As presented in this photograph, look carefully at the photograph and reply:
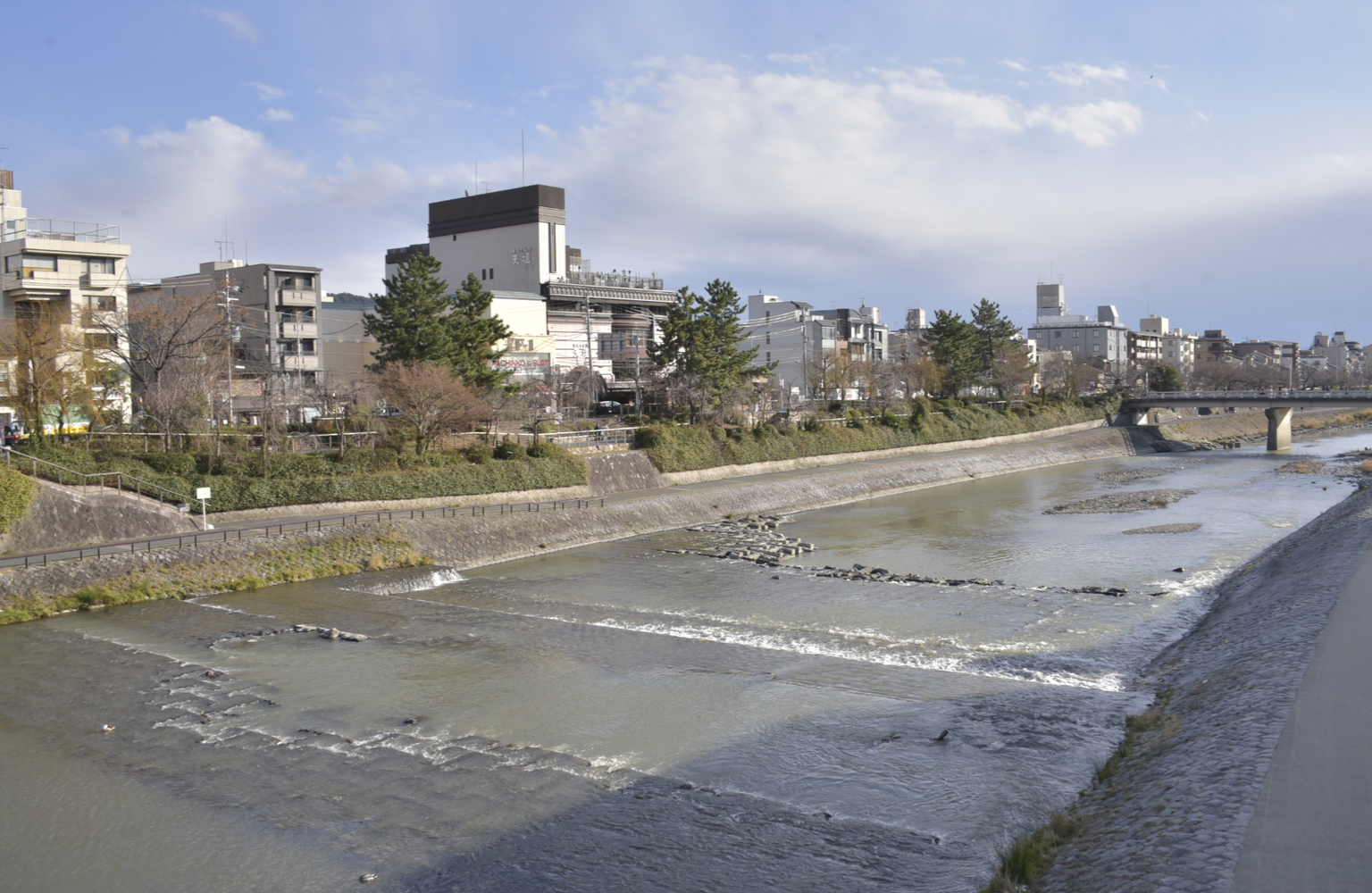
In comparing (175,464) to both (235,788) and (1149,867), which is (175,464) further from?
(1149,867)

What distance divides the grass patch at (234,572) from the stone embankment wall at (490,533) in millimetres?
31

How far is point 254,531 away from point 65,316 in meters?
21.0

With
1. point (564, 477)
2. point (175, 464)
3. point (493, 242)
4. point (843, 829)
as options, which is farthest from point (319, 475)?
point (493, 242)

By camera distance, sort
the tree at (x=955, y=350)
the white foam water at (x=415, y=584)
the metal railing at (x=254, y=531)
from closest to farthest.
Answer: the metal railing at (x=254, y=531)
the white foam water at (x=415, y=584)
the tree at (x=955, y=350)

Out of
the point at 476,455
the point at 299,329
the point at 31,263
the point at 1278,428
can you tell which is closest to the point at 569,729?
the point at 476,455

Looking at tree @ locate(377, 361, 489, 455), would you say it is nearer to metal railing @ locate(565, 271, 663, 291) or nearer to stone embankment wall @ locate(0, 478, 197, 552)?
stone embankment wall @ locate(0, 478, 197, 552)

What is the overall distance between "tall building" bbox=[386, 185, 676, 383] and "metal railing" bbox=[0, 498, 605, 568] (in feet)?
109

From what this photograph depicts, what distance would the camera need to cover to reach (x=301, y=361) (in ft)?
184

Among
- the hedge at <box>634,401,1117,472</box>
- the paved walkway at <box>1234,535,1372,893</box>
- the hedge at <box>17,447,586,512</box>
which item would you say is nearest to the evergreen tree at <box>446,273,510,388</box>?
the hedge at <box>17,447,586,512</box>

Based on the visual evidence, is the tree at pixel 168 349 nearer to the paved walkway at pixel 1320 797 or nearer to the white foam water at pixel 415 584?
the white foam water at pixel 415 584

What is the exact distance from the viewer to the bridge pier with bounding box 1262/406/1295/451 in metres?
76.0

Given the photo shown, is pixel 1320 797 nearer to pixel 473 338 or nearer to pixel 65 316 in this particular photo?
pixel 473 338

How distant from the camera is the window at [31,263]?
4466cm

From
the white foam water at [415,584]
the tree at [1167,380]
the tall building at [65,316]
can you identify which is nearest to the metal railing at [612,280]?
the tall building at [65,316]
